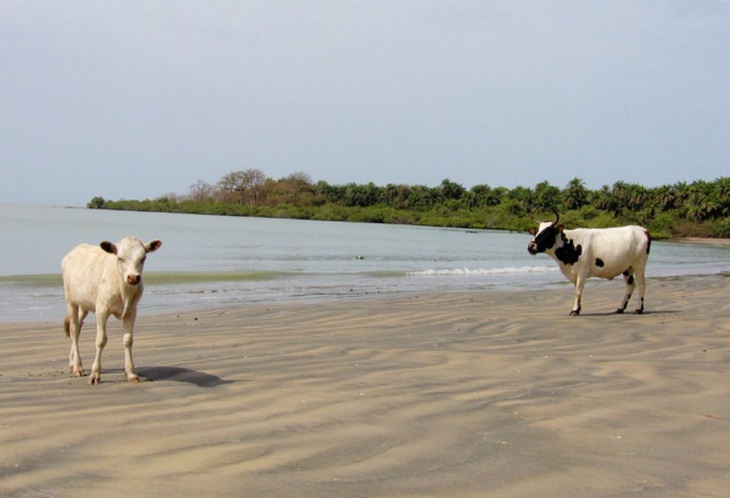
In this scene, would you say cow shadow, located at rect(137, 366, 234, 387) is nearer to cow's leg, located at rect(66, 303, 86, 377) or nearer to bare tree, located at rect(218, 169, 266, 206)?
cow's leg, located at rect(66, 303, 86, 377)

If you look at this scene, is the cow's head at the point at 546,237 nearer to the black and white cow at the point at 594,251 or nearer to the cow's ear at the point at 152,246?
the black and white cow at the point at 594,251

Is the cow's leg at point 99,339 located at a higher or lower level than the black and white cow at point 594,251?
lower

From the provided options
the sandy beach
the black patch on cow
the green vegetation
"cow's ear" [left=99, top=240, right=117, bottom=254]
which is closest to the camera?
the sandy beach

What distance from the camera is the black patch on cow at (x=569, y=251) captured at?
15125mm

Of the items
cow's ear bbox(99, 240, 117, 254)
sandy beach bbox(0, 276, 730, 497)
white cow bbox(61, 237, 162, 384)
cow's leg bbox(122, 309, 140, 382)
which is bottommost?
sandy beach bbox(0, 276, 730, 497)

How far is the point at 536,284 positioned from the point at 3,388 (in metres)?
→ 18.8

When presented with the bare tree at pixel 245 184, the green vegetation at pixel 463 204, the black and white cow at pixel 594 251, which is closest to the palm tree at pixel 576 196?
the green vegetation at pixel 463 204

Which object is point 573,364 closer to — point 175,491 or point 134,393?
point 134,393

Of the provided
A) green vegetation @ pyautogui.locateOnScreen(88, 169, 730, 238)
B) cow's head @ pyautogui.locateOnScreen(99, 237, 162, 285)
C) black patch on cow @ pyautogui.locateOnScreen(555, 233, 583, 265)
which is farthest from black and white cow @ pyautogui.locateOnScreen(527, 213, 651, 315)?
green vegetation @ pyautogui.locateOnScreen(88, 169, 730, 238)

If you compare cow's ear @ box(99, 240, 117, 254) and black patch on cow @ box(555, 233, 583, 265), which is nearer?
cow's ear @ box(99, 240, 117, 254)

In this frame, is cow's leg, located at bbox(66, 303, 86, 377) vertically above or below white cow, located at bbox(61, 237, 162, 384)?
below

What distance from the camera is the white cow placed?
7027 mm

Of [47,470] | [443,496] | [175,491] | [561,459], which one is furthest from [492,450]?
[47,470]

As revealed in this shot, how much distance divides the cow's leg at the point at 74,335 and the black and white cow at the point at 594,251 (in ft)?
29.6
